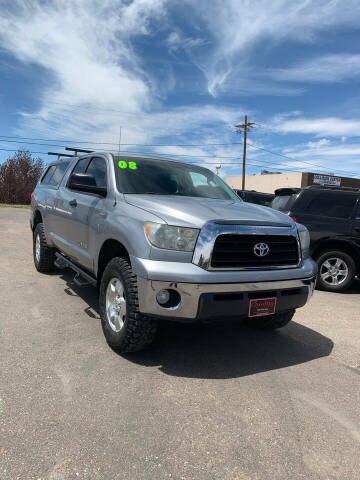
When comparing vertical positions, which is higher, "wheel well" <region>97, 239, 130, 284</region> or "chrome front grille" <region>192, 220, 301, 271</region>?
"chrome front grille" <region>192, 220, 301, 271</region>

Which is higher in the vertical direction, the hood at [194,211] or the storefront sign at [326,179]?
the storefront sign at [326,179]

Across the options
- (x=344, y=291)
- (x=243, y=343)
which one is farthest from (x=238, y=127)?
(x=243, y=343)

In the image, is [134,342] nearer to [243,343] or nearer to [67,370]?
[67,370]

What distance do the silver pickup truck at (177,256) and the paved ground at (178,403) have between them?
0.41m

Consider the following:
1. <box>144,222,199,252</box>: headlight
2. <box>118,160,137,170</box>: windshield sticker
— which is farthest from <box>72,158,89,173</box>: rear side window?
<box>144,222,199,252</box>: headlight

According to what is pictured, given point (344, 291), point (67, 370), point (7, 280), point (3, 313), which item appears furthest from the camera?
point (344, 291)

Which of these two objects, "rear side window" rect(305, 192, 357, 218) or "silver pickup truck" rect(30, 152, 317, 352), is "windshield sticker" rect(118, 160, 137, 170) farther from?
"rear side window" rect(305, 192, 357, 218)

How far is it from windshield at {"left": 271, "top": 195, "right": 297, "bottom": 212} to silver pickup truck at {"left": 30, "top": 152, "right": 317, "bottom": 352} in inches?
126

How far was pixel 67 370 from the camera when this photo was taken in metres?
3.03

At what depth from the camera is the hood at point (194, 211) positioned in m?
2.98

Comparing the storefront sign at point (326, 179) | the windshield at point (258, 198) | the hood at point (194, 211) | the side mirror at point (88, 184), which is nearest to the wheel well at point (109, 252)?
the hood at point (194, 211)

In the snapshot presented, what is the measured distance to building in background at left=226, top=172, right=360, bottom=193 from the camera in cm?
3572

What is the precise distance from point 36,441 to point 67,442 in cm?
18

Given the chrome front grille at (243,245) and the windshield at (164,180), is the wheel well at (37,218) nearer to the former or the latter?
the windshield at (164,180)
